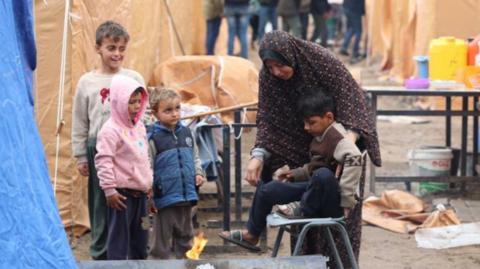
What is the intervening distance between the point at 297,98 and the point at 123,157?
116cm

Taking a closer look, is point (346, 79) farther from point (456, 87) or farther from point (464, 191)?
point (464, 191)

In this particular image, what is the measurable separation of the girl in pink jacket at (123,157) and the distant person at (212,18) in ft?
31.8

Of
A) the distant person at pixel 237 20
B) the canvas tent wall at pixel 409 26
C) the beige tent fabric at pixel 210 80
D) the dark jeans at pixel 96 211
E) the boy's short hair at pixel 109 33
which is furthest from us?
the distant person at pixel 237 20

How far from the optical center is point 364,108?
5660 millimetres

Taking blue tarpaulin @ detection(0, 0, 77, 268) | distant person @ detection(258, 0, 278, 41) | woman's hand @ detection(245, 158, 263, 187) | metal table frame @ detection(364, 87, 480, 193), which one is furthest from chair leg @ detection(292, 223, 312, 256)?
distant person @ detection(258, 0, 278, 41)

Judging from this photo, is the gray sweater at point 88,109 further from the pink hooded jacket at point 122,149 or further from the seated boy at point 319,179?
the seated boy at point 319,179

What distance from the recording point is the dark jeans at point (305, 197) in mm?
5410

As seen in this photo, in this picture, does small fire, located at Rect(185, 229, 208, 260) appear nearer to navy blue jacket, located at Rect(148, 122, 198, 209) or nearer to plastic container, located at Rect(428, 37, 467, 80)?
navy blue jacket, located at Rect(148, 122, 198, 209)

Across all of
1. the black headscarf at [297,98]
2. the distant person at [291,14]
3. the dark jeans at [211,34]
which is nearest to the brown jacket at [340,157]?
the black headscarf at [297,98]

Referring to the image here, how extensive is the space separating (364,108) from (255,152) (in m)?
0.63

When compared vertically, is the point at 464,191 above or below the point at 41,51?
below

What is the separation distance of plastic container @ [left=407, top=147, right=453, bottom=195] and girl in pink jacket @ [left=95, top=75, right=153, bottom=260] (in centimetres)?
395

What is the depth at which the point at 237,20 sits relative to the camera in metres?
17.1

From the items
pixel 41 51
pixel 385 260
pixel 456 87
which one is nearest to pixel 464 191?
pixel 456 87
